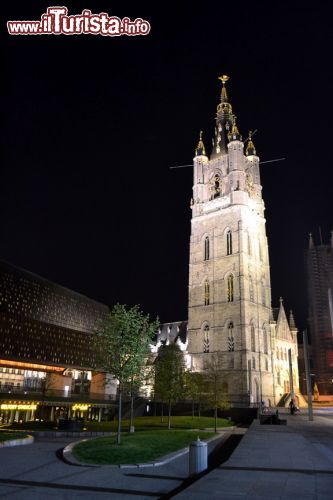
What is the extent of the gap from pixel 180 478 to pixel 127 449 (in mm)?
5621

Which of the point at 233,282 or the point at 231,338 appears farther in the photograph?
the point at 233,282

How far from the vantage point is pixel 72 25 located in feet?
87.4

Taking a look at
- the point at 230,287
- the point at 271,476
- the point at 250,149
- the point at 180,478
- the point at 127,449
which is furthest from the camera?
the point at 250,149

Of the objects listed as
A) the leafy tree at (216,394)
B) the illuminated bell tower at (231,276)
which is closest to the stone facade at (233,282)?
the illuminated bell tower at (231,276)

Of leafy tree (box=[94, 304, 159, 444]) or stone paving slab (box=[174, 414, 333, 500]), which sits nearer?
stone paving slab (box=[174, 414, 333, 500])

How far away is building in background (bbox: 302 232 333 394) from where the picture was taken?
382 feet

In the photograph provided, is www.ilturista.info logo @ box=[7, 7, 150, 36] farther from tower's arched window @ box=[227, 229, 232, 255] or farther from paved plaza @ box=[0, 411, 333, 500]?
tower's arched window @ box=[227, 229, 232, 255]

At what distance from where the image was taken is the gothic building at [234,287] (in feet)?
233

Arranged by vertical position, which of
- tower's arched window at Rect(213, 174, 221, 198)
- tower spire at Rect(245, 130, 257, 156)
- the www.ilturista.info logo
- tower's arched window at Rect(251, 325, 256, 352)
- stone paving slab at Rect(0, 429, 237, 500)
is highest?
tower spire at Rect(245, 130, 257, 156)

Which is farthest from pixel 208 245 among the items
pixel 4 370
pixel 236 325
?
pixel 4 370

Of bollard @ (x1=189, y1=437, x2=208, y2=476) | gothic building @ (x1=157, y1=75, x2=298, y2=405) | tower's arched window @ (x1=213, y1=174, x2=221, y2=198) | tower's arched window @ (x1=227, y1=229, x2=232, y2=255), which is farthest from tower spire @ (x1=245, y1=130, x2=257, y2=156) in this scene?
bollard @ (x1=189, y1=437, x2=208, y2=476)

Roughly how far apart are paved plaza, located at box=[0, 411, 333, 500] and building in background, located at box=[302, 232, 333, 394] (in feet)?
344

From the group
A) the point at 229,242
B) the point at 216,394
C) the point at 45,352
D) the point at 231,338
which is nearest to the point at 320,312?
the point at 229,242

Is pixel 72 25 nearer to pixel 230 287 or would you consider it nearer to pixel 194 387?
pixel 194 387
